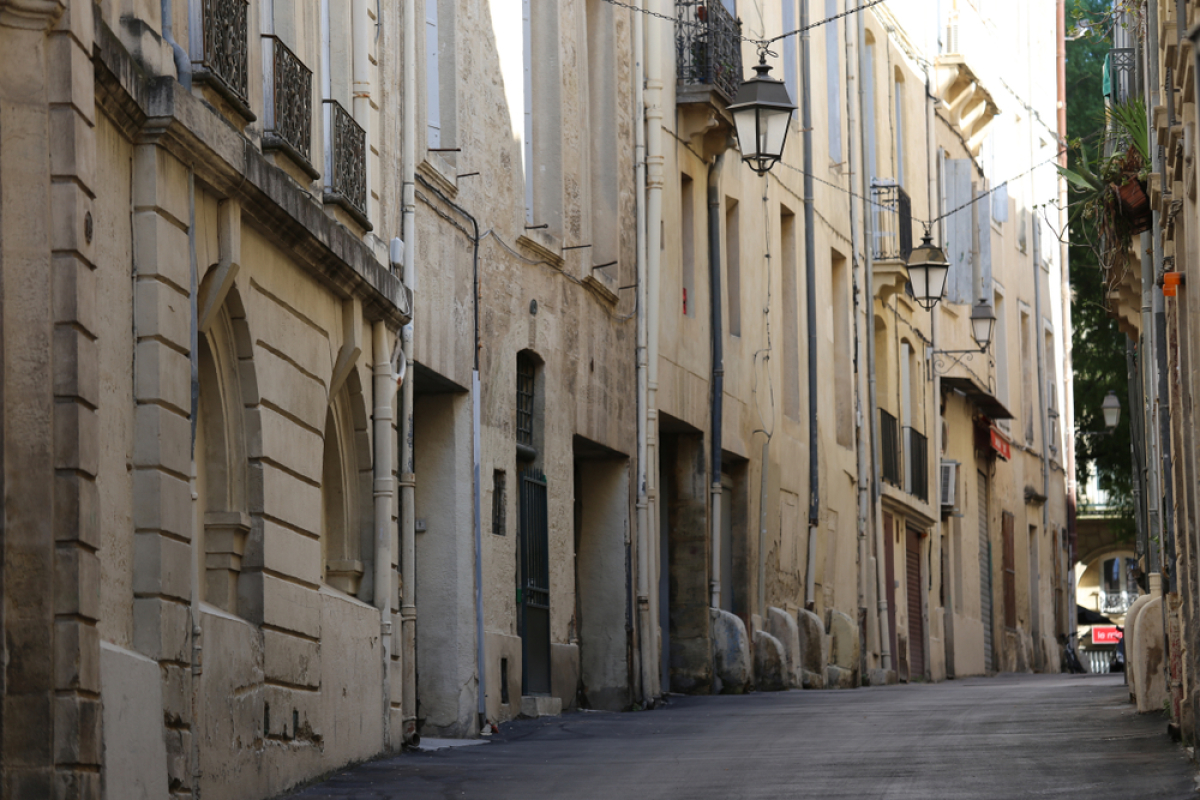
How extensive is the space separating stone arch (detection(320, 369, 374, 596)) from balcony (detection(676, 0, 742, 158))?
8.35 metres

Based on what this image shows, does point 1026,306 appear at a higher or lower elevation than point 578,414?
higher

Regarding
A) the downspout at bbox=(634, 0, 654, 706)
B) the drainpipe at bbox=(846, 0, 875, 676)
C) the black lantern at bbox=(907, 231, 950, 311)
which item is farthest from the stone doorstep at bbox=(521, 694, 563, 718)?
the black lantern at bbox=(907, 231, 950, 311)

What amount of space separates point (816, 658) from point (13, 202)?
16495mm

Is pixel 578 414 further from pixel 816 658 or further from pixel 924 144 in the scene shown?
pixel 924 144

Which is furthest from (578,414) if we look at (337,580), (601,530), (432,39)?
(337,580)

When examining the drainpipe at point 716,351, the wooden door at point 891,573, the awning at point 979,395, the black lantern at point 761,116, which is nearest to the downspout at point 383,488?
the black lantern at point 761,116

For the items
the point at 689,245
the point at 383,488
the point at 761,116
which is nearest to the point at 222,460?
the point at 383,488

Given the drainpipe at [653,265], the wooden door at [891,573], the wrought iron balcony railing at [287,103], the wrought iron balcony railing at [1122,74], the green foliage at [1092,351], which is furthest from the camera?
the green foliage at [1092,351]

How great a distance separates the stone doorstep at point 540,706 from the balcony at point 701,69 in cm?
661

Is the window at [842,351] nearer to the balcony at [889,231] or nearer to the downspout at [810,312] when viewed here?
the balcony at [889,231]

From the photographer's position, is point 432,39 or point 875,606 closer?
point 432,39

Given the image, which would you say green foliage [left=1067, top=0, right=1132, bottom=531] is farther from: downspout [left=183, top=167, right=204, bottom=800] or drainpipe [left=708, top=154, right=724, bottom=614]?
downspout [left=183, top=167, right=204, bottom=800]

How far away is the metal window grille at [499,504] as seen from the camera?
15.1 metres

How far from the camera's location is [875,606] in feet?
86.4
